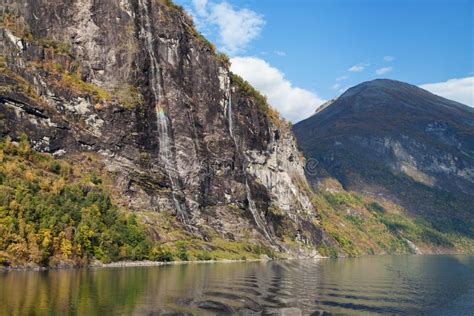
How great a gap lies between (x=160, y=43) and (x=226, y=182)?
56739 mm

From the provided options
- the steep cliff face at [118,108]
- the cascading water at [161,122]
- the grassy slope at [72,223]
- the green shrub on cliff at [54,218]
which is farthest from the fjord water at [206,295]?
the cascading water at [161,122]

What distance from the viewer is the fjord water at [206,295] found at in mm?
60156

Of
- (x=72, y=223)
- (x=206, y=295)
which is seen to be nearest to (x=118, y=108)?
(x=72, y=223)

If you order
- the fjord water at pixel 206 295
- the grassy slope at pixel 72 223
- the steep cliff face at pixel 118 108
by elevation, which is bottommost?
the fjord water at pixel 206 295

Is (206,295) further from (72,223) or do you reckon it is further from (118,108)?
(118,108)

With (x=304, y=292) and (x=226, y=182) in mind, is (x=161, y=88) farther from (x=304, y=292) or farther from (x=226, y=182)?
(x=304, y=292)

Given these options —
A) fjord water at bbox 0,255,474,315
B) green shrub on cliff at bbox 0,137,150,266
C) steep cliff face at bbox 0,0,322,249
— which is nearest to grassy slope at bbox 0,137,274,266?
green shrub on cliff at bbox 0,137,150,266

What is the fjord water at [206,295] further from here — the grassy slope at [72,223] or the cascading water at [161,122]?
the cascading water at [161,122]

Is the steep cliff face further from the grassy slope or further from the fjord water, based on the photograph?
the fjord water

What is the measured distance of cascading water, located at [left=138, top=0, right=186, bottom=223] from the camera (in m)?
175

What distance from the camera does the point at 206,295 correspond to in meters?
73.0

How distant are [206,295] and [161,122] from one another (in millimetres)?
120485

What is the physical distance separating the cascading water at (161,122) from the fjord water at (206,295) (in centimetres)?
6988

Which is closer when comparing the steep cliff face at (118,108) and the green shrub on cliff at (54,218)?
the green shrub on cliff at (54,218)
